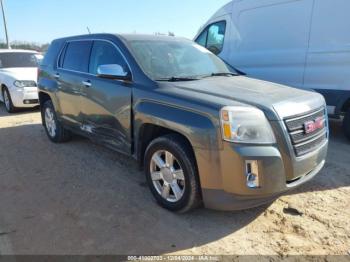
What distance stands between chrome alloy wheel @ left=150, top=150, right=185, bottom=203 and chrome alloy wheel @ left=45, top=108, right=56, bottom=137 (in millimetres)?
3049

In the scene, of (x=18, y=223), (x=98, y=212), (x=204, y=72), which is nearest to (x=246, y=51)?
(x=204, y=72)

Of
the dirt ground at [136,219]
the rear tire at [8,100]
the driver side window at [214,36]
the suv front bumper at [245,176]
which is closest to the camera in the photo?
the suv front bumper at [245,176]

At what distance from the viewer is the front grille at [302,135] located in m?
3.08

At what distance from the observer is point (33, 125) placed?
771cm

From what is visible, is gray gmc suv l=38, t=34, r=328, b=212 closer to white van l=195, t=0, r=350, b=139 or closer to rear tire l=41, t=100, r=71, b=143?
rear tire l=41, t=100, r=71, b=143

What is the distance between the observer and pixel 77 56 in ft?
16.8

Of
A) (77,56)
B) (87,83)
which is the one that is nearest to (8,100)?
(77,56)

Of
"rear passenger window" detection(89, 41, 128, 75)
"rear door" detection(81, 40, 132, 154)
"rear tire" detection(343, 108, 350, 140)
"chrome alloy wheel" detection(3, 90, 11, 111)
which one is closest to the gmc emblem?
"rear door" detection(81, 40, 132, 154)

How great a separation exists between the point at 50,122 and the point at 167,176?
136 inches

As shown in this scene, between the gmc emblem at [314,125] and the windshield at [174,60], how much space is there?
137cm

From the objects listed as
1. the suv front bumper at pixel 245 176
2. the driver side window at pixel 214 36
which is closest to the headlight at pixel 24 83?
the driver side window at pixel 214 36

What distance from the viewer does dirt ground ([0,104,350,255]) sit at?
9.89 ft

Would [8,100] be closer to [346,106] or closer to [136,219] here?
[136,219]

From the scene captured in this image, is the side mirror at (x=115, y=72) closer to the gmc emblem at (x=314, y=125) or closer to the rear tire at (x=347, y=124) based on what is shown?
the gmc emblem at (x=314, y=125)
